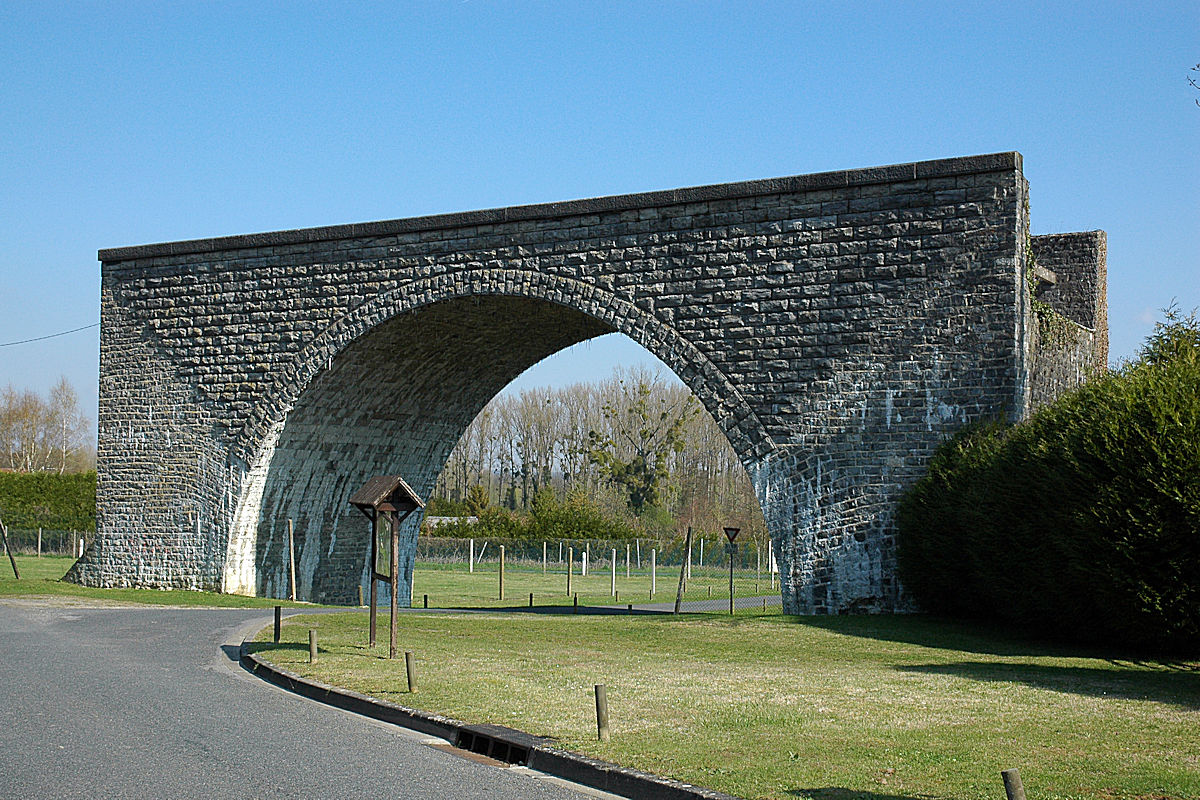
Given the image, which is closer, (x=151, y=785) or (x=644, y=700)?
(x=151, y=785)

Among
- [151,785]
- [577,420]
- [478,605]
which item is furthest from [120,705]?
[577,420]

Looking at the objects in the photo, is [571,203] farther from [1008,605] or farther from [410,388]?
[1008,605]

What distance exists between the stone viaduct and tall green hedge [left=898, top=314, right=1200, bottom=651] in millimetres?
1910

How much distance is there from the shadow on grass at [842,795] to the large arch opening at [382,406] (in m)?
11.7

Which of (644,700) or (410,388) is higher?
(410,388)

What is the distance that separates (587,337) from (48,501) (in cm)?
2936

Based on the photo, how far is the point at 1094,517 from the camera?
482 inches

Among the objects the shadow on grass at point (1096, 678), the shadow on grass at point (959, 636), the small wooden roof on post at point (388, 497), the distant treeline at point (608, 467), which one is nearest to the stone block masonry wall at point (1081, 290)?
the shadow on grass at point (959, 636)

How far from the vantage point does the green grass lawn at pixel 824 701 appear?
21.9 feet

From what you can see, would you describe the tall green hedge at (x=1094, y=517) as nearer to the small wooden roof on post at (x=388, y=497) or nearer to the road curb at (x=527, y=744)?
the small wooden roof on post at (x=388, y=497)

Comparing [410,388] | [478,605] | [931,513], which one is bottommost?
[478,605]

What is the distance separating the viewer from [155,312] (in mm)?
22969

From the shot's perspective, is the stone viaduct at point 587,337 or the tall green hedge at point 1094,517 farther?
the stone viaduct at point 587,337

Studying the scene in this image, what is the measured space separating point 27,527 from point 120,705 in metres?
38.2
